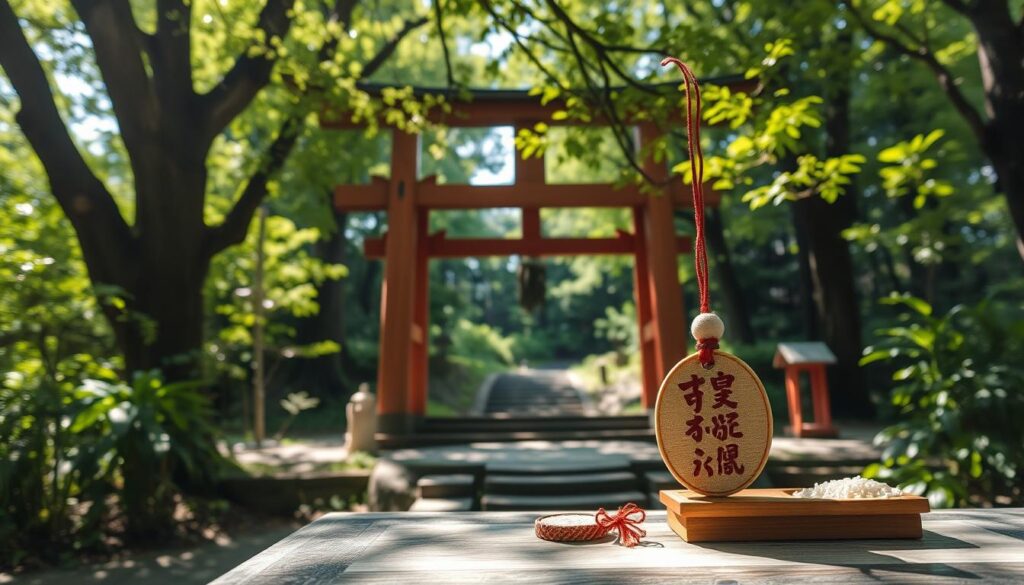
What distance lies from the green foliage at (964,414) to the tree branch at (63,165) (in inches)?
274

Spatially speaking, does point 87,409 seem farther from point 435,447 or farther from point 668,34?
point 668,34

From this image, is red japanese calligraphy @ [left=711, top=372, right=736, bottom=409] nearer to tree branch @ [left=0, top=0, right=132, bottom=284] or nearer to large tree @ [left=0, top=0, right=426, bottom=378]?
large tree @ [left=0, top=0, right=426, bottom=378]

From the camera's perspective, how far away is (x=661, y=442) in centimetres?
146

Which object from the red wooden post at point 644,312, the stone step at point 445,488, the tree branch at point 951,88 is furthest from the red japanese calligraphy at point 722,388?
the red wooden post at point 644,312

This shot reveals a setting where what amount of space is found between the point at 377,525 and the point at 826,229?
36.9ft

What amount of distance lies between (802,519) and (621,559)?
1.42 ft

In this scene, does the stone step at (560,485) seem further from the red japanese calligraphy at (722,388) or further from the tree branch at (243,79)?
the tree branch at (243,79)

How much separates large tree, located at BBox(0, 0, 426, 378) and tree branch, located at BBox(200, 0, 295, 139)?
1 centimetres

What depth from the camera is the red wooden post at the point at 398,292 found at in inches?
302

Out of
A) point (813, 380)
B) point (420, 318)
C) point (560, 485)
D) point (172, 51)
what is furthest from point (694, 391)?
point (420, 318)

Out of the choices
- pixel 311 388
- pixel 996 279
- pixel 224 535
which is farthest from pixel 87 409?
pixel 996 279

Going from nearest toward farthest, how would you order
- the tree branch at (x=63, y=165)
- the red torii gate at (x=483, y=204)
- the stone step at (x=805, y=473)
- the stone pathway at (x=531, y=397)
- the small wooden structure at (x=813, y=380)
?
the tree branch at (x=63, y=165)
the stone step at (x=805, y=473)
the red torii gate at (x=483, y=204)
the small wooden structure at (x=813, y=380)
the stone pathway at (x=531, y=397)

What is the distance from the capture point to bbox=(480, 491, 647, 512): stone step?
5031 mm

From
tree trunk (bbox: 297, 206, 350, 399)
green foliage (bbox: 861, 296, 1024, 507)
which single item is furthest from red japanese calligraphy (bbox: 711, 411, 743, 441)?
tree trunk (bbox: 297, 206, 350, 399)
